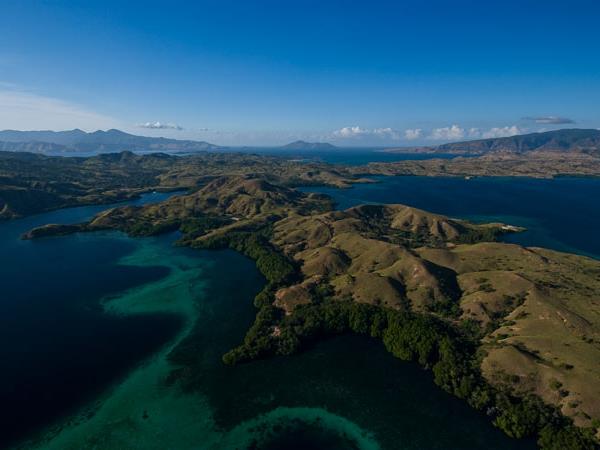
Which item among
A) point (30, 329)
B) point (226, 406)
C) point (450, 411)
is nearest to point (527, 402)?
point (450, 411)

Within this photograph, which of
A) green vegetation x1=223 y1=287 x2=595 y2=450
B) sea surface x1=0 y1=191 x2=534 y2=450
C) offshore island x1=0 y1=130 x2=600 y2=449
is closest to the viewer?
green vegetation x1=223 y1=287 x2=595 y2=450

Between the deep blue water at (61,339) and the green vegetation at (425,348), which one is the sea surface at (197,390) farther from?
the green vegetation at (425,348)

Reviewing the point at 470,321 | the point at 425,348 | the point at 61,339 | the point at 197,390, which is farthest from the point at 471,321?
the point at 61,339

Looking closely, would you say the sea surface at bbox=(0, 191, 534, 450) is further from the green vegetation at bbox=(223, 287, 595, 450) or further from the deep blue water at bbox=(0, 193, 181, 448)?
the green vegetation at bbox=(223, 287, 595, 450)

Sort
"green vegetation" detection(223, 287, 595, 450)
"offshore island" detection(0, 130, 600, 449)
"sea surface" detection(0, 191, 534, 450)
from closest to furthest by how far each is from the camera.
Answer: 1. "green vegetation" detection(223, 287, 595, 450)
2. "sea surface" detection(0, 191, 534, 450)
3. "offshore island" detection(0, 130, 600, 449)

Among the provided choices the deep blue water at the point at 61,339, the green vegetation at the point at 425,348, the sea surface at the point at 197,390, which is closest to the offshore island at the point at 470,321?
the green vegetation at the point at 425,348

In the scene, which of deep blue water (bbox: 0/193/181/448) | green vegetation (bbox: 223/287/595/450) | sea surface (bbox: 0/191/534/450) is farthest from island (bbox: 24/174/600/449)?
deep blue water (bbox: 0/193/181/448)

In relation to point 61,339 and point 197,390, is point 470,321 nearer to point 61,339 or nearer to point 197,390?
point 197,390

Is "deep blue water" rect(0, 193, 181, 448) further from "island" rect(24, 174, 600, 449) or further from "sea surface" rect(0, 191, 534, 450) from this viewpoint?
"island" rect(24, 174, 600, 449)

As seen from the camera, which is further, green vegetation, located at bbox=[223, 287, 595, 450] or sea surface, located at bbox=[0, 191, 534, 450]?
sea surface, located at bbox=[0, 191, 534, 450]

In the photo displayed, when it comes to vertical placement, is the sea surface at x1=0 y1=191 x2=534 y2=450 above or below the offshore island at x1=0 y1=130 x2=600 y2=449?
below
